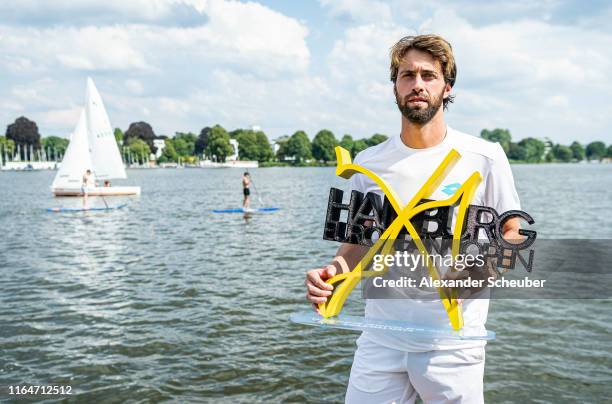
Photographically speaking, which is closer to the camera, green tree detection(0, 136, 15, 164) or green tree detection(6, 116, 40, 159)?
green tree detection(0, 136, 15, 164)

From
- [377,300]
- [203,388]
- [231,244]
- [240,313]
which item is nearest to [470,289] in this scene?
[377,300]

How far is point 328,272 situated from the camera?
10.9 feet

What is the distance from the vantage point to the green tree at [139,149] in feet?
591

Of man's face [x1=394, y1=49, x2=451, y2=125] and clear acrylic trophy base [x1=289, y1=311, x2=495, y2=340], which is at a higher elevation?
man's face [x1=394, y1=49, x2=451, y2=125]

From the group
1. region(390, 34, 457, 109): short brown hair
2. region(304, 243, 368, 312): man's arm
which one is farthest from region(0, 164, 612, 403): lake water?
region(390, 34, 457, 109): short brown hair

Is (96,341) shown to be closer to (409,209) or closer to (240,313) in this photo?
(240,313)

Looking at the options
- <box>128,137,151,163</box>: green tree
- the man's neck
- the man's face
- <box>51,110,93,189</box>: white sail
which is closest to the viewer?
the man's face

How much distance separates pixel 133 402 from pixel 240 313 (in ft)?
13.9

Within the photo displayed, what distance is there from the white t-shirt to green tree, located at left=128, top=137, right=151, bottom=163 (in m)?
185

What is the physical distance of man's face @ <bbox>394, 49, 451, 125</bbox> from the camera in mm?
3039

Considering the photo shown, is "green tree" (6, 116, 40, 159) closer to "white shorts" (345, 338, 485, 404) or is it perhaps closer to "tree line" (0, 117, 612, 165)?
"tree line" (0, 117, 612, 165)

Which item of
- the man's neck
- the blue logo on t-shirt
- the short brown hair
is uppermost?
the short brown hair

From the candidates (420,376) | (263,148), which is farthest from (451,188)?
(263,148)

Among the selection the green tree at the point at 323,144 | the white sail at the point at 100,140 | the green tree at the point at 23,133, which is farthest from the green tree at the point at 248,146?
the white sail at the point at 100,140
